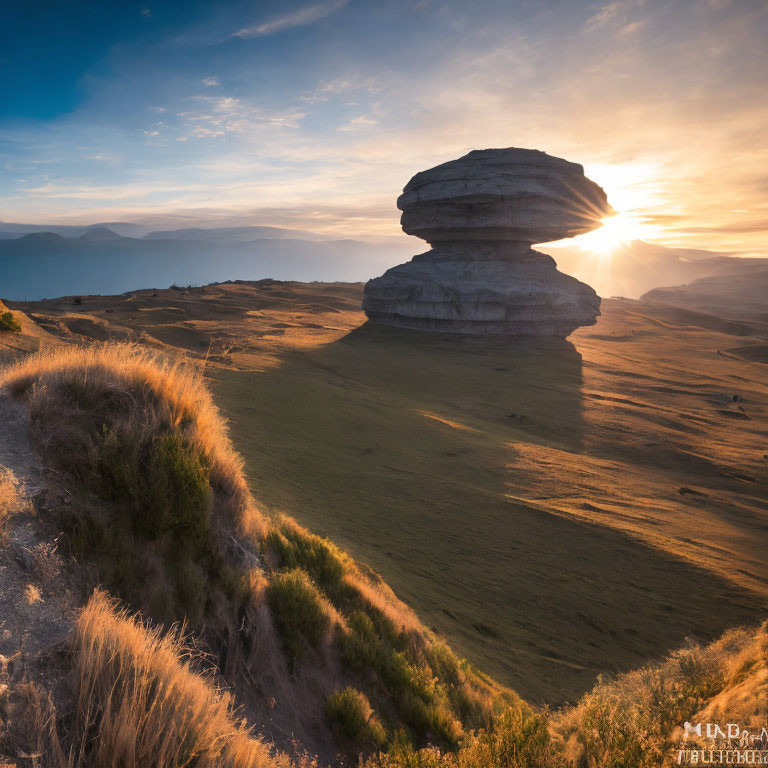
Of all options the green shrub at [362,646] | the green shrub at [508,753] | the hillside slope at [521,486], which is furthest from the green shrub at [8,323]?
the green shrub at [508,753]

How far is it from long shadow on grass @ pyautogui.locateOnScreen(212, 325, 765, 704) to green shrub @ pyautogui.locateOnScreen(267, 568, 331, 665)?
6.29 ft

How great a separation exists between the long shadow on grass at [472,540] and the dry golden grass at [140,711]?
3699 mm

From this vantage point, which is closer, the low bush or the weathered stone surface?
the low bush

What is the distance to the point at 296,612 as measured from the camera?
387cm

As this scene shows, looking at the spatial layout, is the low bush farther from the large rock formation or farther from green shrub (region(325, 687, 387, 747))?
the large rock formation

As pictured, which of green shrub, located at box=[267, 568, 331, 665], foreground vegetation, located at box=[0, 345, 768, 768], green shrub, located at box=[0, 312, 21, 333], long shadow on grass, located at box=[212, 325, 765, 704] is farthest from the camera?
green shrub, located at box=[0, 312, 21, 333]

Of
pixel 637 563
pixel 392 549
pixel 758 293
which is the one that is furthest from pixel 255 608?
pixel 758 293

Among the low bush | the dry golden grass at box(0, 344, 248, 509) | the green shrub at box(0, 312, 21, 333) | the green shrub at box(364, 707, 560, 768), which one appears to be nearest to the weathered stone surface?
the green shrub at box(0, 312, 21, 333)

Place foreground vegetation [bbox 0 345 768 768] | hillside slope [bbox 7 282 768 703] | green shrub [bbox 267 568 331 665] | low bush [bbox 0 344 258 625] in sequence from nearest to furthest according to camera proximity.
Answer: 1. foreground vegetation [bbox 0 345 768 768]
2. low bush [bbox 0 344 258 625]
3. green shrub [bbox 267 568 331 665]
4. hillside slope [bbox 7 282 768 703]

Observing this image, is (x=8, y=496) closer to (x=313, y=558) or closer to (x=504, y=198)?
(x=313, y=558)

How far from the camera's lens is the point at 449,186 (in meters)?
27.0

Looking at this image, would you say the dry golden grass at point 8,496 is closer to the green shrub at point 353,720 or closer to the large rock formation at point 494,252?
the green shrub at point 353,720

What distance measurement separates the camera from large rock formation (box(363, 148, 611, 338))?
26.1m

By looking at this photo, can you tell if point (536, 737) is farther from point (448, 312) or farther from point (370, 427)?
point (448, 312)
